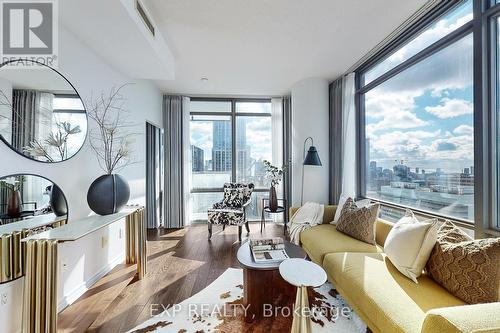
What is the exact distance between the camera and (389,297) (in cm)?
129

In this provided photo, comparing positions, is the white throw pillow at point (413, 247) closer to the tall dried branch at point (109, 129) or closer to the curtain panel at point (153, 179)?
the tall dried branch at point (109, 129)

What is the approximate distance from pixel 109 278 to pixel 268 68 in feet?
11.5

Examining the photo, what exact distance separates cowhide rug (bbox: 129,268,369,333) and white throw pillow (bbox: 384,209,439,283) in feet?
1.92

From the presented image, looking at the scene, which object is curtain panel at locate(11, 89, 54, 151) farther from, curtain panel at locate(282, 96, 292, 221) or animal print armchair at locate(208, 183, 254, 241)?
curtain panel at locate(282, 96, 292, 221)

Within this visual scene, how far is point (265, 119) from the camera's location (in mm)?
4684

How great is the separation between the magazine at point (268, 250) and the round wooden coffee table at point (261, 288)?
0.07 metres

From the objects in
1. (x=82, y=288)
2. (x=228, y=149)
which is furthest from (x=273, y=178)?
(x=82, y=288)

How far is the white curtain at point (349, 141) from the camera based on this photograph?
3.24 metres

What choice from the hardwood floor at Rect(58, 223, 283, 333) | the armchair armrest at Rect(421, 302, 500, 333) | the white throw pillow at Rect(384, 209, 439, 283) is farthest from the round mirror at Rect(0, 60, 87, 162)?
the white throw pillow at Rect(384, 209, 439, 283)

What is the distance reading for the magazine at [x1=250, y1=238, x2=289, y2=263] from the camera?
183 cm

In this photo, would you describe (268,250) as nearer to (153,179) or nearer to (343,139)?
(343,139)

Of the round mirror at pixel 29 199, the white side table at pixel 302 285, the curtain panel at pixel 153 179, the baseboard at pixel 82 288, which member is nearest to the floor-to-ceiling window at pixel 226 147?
the curtain panel at pixel 153 179

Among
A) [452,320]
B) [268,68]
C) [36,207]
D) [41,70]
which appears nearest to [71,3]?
[41,70]

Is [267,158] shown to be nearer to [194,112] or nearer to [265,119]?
[265,119]
